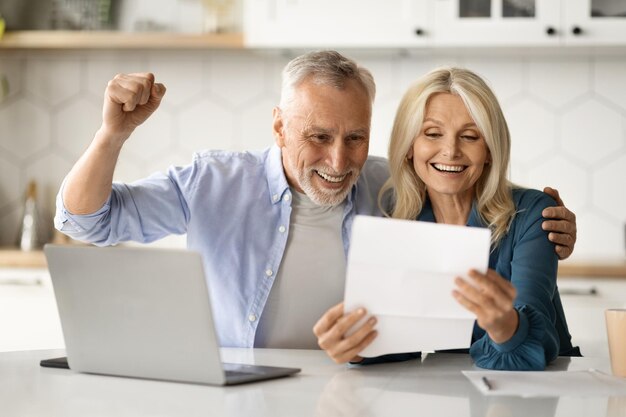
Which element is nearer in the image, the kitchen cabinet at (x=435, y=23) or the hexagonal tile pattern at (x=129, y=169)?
the kitchen cabinet at (x=435, y=23)

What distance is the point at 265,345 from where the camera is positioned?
198cm

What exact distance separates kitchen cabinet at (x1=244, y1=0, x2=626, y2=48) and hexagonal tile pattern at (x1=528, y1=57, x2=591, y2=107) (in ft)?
1.07

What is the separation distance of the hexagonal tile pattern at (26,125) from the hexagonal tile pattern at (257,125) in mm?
807

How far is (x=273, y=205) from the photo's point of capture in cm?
208

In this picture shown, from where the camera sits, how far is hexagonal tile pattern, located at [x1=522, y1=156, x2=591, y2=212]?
3.41m

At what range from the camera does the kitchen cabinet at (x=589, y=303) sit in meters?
2.90

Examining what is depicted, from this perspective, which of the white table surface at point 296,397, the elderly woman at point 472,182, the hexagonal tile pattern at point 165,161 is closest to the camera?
the white table surface at point 296,397

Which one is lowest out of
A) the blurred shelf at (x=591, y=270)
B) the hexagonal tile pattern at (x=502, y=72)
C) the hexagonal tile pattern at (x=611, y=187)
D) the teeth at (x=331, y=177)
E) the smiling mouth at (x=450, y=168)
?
the blurred shelf at (x=591, y=270)

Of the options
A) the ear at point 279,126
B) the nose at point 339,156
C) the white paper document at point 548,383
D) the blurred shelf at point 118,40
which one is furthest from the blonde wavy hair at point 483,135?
the blurred shelf at point 118,40

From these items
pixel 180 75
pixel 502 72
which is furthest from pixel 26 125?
pixel 502 72

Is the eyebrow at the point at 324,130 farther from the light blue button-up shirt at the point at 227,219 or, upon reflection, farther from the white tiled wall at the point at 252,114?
the white tiled wall at the point at 252,114

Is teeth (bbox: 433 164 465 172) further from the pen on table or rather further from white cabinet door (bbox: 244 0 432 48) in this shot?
white cabinet door (bbox: 244 0 432 48)

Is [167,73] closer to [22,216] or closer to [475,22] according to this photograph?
[22,216]

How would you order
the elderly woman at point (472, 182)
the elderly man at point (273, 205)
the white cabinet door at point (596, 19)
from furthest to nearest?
the white cabinet door at point (596, 19), the elderly man at point (273, 205), the elderly woman at point (472, 182)
